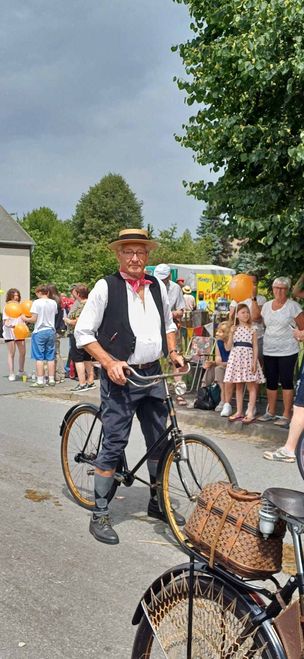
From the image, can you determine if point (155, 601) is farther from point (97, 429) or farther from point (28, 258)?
point (28, 258)

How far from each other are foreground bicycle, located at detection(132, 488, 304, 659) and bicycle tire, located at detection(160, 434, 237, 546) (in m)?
1.63

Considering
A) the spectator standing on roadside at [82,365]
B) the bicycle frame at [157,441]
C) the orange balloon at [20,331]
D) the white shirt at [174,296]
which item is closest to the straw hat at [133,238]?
the bicycle frame at [157,441]

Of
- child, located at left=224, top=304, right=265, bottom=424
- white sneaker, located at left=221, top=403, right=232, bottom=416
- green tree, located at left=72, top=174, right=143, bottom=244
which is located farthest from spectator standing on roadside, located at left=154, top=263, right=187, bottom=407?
green tree, located at left=72, top=174, right=143, bottom=244

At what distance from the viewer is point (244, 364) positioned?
800 cm

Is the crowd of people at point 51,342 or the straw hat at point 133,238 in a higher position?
the straw hat at point 133,238

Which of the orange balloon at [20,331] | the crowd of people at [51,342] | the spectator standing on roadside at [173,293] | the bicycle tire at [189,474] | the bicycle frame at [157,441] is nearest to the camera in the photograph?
the bicycle tire at [189,474]

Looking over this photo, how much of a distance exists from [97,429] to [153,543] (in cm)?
94

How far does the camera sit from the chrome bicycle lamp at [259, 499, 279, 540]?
2.04m

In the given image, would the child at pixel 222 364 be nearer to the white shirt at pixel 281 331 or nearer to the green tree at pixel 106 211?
the white shirt at pixel 281 331

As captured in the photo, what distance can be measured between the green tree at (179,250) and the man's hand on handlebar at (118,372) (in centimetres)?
4356

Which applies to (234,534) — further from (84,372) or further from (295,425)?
(84,372)

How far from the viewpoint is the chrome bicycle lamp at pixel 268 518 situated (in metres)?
2.04

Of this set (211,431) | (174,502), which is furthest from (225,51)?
(174,502)

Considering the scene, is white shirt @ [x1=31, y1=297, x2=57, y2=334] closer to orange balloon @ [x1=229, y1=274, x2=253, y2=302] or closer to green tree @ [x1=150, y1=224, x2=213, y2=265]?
orange balloon @ [x1=229, y1=274, x2=253, y2=302]
